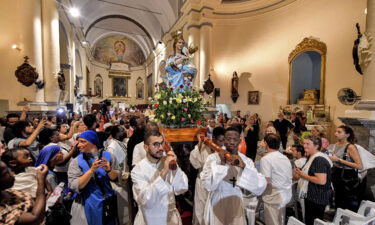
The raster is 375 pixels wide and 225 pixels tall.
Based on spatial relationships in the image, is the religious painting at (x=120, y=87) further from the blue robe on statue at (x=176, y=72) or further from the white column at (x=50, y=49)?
the blue robe on statue at (x=176, y=72)

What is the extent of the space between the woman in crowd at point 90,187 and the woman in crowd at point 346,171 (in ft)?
11.3

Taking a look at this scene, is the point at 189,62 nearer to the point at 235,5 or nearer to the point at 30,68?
the point at 30,68

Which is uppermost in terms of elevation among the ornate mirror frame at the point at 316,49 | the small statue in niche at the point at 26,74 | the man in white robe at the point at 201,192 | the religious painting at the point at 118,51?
the religious painting at the point at 118,51

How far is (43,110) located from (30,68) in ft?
5.24

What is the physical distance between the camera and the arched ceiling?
15500 mm

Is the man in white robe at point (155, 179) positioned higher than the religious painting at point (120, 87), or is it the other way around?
the religious painting at point (120, 87)

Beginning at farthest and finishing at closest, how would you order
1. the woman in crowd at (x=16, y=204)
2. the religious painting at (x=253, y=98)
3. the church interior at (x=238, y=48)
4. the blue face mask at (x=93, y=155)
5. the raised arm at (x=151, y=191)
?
the religious painting at (x=253, y=98) < the church interior at (x=238, y=48) < the blue face mask at (x=93, y=155) < the raised arm at (x=151, y=191) < the woman in crowd at (x=16, y=204)

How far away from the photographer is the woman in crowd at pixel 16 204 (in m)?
1.27

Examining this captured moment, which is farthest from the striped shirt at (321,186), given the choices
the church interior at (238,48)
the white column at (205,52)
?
the white column at (205,52)

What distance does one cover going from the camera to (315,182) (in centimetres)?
230

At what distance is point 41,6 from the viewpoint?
290 inches

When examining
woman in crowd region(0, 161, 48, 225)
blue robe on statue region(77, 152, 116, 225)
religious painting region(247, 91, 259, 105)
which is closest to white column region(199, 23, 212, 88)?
religious painting region(247, 91, 259, 105)

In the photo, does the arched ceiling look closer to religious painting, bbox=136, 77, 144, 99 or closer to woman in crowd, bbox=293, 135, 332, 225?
religious painting, bbox=136, 77, 144, 99

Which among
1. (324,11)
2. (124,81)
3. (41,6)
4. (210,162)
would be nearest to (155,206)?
(210,162)
